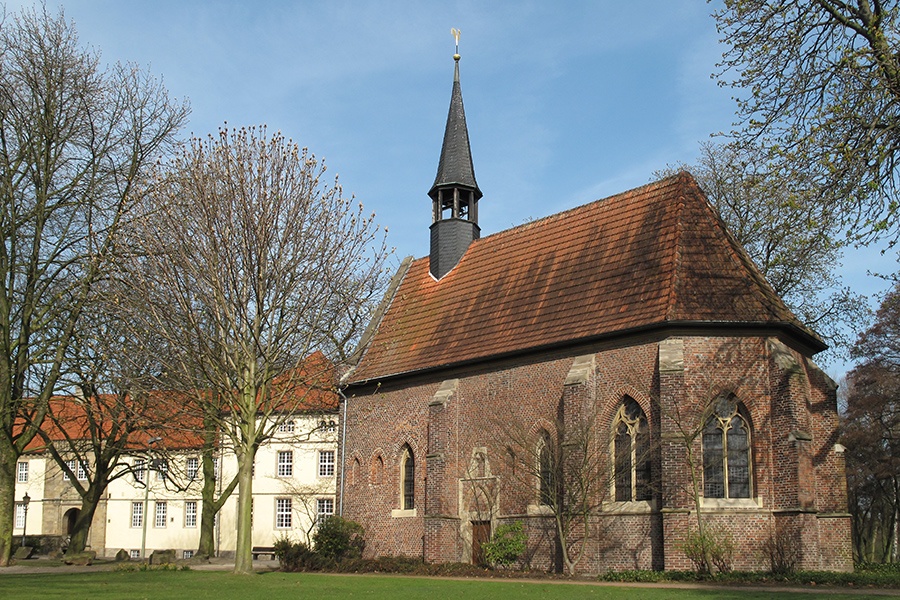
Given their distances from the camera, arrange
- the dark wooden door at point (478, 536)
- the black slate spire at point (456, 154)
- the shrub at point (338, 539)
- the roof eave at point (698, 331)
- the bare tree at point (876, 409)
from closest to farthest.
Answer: the roof eave at point (698, 331), the dark wooden door at point (478, 536), the shrub at point (338, 539), the black slate spire at point (456, 154), the bare tree at point (876, 409)

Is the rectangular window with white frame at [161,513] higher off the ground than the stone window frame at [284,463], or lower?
lower

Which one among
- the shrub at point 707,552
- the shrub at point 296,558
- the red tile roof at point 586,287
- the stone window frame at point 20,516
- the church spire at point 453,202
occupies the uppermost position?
the church spire at point 453,202

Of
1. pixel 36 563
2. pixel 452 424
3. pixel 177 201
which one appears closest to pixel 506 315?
pixel 452 424

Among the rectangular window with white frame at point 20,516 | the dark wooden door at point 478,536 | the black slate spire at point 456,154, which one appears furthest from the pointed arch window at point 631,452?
the rectangular window with white frame at point 20,516

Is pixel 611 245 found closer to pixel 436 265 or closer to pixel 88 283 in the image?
pixel 436 265

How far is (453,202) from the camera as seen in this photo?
32094 millimetres

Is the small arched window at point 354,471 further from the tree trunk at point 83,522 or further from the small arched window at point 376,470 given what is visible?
the tree trunk at point 83,522

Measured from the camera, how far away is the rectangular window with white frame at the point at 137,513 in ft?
165

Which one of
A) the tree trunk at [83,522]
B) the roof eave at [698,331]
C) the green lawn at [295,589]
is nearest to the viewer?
the green lawn at [295,589]

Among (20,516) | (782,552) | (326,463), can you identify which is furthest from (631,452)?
(20,516)

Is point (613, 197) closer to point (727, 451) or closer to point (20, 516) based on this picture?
point (727, 451)

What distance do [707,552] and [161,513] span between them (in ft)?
125

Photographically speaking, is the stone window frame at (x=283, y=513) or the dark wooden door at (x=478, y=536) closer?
the dark wooden door at (x=478, y=536)

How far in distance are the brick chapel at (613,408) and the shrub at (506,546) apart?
0.26 metres
